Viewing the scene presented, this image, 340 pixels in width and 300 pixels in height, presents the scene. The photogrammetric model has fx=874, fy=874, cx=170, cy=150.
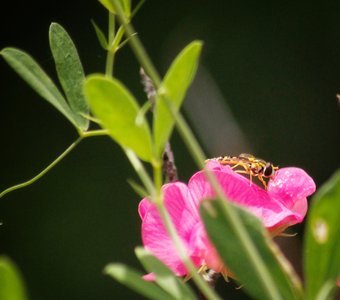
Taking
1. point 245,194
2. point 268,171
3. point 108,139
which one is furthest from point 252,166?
point 108,139

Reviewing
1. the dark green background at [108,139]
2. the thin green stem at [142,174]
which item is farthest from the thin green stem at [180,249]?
the dark green background at [108,139]

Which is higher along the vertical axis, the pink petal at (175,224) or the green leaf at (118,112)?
the green leaf at (118,112)

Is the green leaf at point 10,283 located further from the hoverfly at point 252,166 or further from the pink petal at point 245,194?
the hoverfly at point 252,166

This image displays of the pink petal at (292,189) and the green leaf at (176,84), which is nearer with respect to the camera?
the green leaf at (176,84)

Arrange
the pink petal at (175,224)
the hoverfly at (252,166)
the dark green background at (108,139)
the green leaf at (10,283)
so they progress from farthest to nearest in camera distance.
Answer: the dark green background at (108,139)
the hoverfly at (252,166)
the pink petal at (175,224)
the green leaf at (10,283)

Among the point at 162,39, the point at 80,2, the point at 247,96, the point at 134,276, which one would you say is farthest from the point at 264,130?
the point at 134,276

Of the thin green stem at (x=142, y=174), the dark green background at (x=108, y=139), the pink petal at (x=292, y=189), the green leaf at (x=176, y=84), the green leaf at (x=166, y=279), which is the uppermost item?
the green leaf at (x=176, y=84)

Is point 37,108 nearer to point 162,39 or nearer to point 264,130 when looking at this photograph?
point 162,39

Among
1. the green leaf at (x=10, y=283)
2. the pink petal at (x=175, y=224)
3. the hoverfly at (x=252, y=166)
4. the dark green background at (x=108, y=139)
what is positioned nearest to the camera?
the green leaf at (x=10, y=283)
